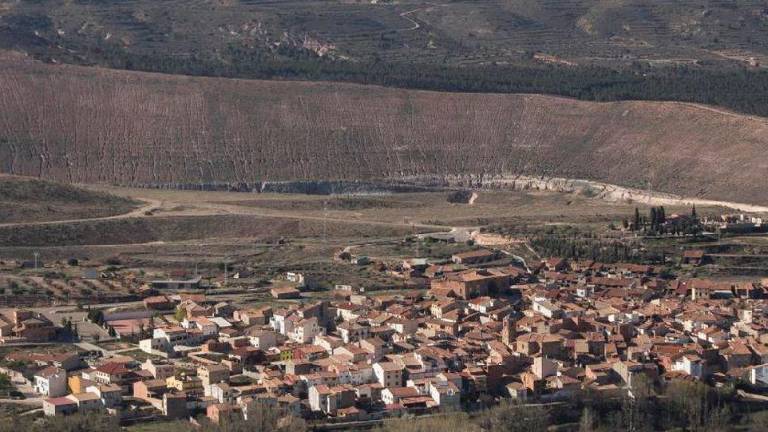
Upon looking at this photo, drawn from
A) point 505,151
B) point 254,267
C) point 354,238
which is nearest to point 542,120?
point 505,151

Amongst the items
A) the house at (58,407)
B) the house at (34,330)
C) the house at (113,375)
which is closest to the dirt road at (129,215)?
the house at (34,330)

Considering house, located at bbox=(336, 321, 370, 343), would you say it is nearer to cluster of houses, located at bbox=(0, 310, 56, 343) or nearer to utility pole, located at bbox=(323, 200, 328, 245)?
cluster of houses, located at bbox=(0, 310, 56, 343)

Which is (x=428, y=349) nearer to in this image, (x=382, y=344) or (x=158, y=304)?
(x=382, y=344)

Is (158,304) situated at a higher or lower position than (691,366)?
higher

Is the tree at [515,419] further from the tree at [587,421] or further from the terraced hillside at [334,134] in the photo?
the terraced hillside at [334,134]

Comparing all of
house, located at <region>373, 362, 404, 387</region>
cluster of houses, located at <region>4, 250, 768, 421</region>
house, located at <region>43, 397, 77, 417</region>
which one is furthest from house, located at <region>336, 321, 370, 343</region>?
house, located at <region>43, 397, 77, 417</region>

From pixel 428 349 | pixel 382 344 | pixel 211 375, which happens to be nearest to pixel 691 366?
pixel 428 349
